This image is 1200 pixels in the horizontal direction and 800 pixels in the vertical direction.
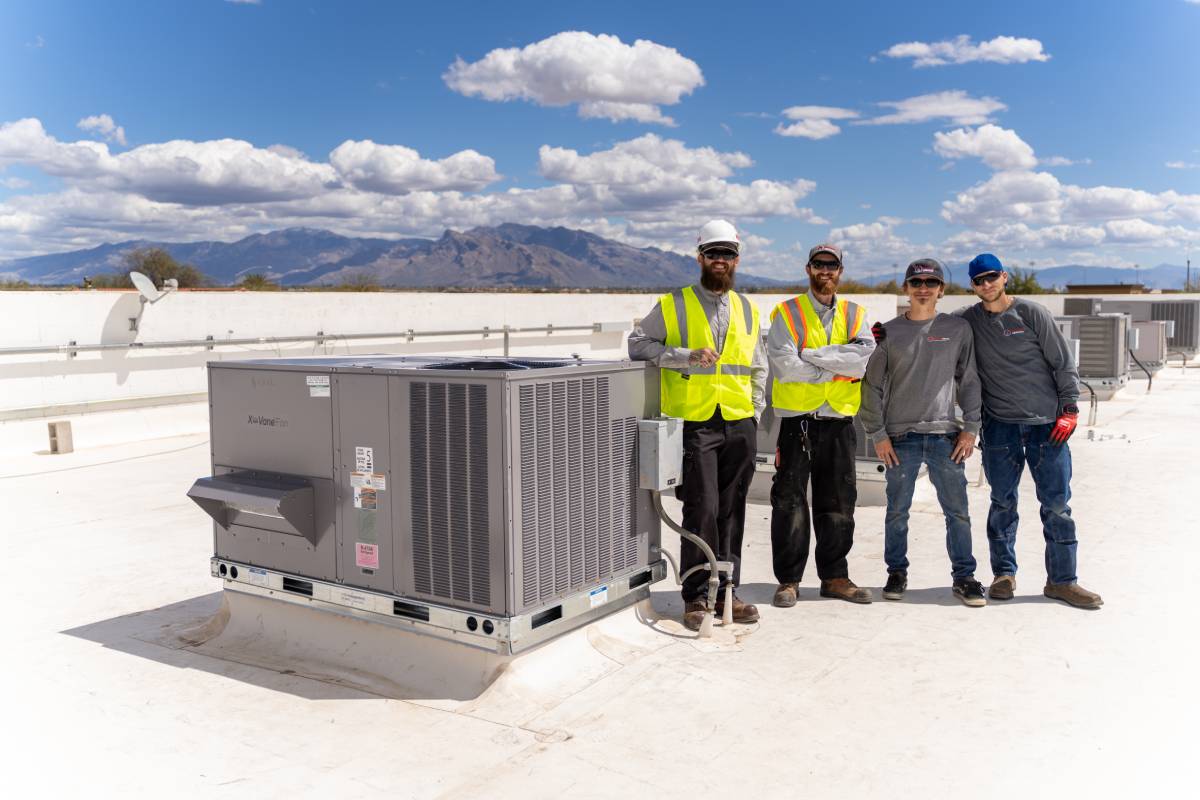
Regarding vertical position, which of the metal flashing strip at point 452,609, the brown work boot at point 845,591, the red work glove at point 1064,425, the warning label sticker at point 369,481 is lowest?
the brown work boot at point 845,591

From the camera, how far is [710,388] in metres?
4.93

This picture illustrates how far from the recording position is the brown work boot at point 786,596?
5.39 m

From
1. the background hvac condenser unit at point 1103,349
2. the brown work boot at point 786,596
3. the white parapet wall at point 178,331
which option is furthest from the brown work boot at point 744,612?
the background hvac condenser unit at point 1103,349

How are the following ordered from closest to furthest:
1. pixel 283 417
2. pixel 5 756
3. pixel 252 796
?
pixel 252 796
pixel 5 756
pixel 283 417

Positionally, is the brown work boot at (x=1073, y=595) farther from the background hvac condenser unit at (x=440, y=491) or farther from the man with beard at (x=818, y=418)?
the background hvac condenser unit at (x=440, y=491)

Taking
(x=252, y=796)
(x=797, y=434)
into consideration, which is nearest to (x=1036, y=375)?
(x=797, y=434)

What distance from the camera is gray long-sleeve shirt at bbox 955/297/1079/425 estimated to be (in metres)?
5.30

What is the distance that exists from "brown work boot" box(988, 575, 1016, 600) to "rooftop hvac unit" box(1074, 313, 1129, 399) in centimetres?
1078

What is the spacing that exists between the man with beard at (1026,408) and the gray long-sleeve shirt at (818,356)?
72cm

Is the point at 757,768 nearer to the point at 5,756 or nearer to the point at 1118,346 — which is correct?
the point at 5,756

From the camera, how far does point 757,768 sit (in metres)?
3.47

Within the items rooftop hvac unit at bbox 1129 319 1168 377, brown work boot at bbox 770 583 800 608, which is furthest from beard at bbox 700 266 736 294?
rooftop hvac unit at bbox 1129 319 1168 377

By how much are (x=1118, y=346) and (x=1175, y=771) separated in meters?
13.3

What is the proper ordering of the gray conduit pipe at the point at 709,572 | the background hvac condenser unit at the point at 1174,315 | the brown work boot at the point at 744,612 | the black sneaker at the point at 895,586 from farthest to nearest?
the background hvac condenser unit at the point at 1174,315, the black sneaker at the point at 895,586, the brown work boot at the point at 744,612, the gray conduit pipe at the point at 709,572
